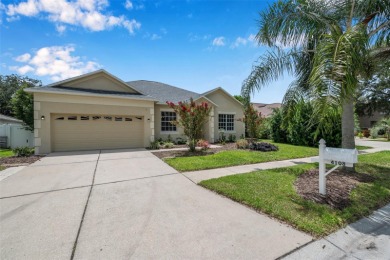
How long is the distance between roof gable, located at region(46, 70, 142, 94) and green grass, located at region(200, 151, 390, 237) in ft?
34.8

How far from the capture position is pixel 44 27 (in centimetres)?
838

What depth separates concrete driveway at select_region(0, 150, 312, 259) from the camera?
2.56 metres

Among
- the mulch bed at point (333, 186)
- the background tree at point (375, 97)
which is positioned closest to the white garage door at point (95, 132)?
the mulch bed at point (333, 186)

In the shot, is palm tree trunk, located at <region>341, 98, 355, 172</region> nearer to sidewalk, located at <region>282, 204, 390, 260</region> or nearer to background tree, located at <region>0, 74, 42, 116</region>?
sidewalk, located at <region>282, 204, 390, 260</region>

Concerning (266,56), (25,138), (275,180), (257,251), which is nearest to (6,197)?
(257,251)

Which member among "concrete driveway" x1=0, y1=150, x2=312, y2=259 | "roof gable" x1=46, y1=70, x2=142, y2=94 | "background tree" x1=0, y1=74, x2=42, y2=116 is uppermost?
"background tree" x1=0, y1=74, x2=42, y2=116

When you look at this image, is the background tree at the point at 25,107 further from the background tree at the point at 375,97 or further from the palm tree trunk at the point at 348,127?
the background tree at the point at 375,97

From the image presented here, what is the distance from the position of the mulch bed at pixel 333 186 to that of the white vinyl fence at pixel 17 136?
18172 millimetres

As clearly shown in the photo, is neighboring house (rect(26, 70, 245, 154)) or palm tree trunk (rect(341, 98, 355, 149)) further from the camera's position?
neighboring house (rect(26, 70, 245, 154))

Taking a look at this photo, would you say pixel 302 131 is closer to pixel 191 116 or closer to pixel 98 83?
pixel 191 116

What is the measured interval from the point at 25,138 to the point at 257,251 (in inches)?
727

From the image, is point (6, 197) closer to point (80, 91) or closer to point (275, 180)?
point (275, 180)

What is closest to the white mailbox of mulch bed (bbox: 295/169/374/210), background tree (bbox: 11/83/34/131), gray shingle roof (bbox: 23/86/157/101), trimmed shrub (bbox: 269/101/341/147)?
mulch bed (bbox: 295/169/374/210)

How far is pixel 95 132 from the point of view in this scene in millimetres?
11805
